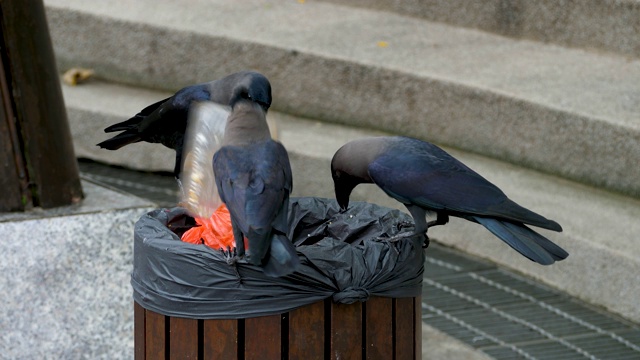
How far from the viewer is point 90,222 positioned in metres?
4.28

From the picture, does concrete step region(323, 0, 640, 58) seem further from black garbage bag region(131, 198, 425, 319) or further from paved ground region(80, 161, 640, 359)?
black garbage bag region(131, 198, 425, 319)

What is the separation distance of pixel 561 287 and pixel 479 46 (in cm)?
196

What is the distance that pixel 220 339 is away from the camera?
8.65 feet

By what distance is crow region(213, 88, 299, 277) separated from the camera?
8.33 feet

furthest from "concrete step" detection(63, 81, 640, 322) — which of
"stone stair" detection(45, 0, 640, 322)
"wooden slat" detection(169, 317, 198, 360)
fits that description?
"wooden slat" detection(169, 317, 198, 360)

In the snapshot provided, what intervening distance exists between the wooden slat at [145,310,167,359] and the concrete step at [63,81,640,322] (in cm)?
229

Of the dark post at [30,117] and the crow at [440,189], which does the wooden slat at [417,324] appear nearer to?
the crow at [440,189]

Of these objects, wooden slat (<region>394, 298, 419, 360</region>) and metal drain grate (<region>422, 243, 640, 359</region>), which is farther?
metal drain grate (<region>422, 243, 640, 359</region>)

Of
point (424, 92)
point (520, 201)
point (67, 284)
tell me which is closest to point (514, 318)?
point (520, 201)

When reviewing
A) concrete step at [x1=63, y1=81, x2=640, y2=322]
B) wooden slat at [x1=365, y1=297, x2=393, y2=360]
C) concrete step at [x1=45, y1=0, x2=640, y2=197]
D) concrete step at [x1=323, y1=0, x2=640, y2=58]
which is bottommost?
concrete step at [x1=63, y1=81, x2=640, y2=322]

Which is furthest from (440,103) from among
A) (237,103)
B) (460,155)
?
(237,103)

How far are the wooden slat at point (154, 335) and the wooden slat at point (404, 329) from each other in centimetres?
61

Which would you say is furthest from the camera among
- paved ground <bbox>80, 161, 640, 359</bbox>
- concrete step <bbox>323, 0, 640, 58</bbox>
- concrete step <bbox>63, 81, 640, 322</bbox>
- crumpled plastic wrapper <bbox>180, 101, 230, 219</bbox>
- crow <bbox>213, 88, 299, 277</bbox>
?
concrete step <bbox>323, 0, 640, 58</bbox>

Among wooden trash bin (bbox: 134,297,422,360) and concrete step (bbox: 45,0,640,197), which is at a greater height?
wooden trash bin (bbox: 134,297,422,360)
